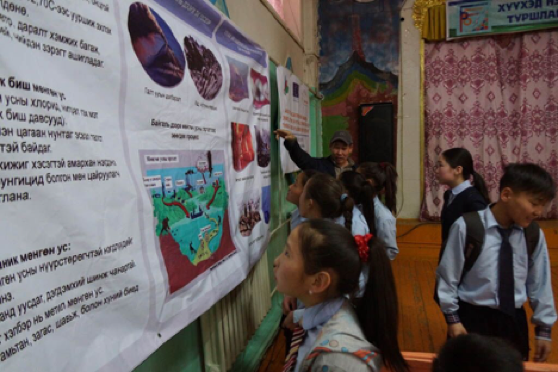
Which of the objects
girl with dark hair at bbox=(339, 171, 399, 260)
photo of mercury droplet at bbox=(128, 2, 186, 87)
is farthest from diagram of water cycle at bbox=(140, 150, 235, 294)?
girl with dark hair at bbox=(339, 171, 399, 260)

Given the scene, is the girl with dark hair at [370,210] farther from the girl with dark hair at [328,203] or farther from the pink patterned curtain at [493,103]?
the pink patterned curtain at [493,103]

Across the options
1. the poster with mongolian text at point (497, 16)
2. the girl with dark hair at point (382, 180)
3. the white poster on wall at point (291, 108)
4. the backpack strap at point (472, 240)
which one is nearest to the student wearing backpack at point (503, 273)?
the backpack strap at point (472, 240)

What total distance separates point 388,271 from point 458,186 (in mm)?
1221

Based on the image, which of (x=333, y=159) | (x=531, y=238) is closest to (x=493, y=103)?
(x=333, y=159)

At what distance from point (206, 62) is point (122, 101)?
0.50 metres

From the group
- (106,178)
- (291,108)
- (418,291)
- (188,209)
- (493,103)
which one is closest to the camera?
(106,178)

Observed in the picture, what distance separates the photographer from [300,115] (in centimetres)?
291

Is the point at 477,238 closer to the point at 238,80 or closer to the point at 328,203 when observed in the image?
the point at 328,203

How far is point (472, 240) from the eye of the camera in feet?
4.18

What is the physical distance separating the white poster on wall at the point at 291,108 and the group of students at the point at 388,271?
649mm

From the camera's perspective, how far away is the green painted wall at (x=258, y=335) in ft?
3.97

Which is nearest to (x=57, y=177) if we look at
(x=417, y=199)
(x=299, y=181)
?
(x=299, y=181)

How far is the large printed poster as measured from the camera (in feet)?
1.94

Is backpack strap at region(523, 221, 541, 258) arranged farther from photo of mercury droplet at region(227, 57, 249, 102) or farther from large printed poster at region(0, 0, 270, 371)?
photo of mercury droplet at region(227, 57, 249, 102)
